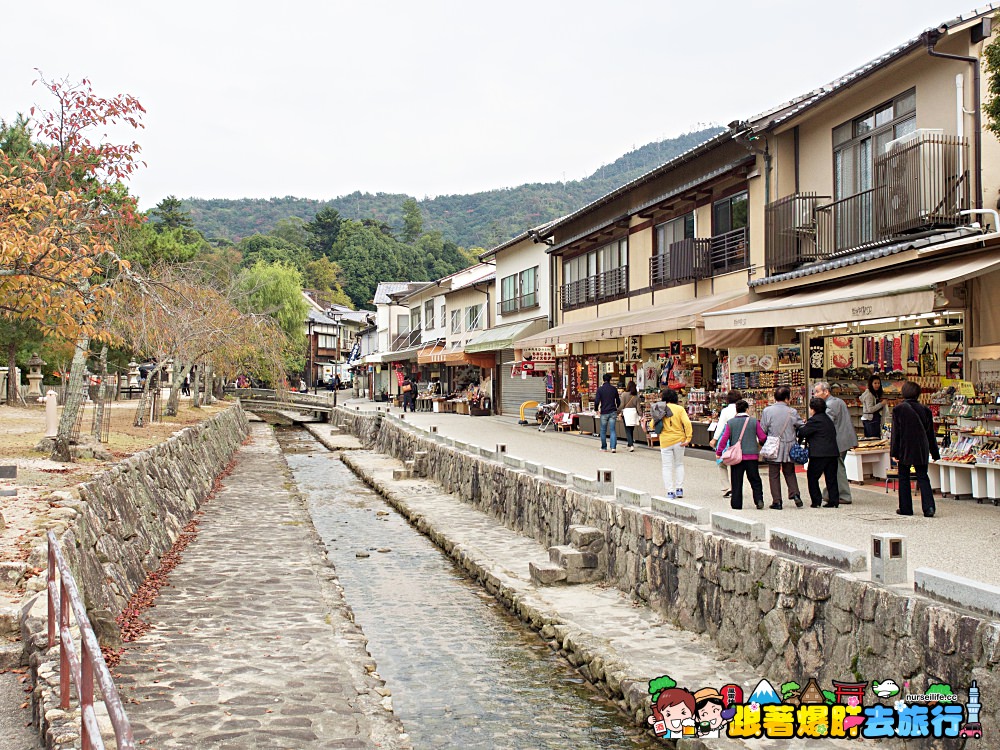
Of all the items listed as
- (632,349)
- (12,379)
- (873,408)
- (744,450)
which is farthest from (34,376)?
(873,408)

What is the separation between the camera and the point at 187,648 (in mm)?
8258

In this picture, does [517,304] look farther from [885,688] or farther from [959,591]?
[959,591]

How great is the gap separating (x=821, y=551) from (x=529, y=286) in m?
27.6

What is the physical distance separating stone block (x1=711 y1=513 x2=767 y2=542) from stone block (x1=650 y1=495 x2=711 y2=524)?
0.33 meters

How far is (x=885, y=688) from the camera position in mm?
5555

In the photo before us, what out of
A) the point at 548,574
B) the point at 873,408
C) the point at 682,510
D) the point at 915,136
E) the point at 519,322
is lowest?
the point at 548,574

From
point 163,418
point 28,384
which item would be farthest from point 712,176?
point 28,384

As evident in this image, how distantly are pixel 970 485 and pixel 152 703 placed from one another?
984 cm

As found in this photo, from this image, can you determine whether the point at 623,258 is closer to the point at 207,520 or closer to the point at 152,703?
the point at 207,520

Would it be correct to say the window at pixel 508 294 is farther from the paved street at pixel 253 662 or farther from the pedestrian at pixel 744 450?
the pedestrian at pixel 744 450

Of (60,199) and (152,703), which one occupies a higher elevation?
(60,199)

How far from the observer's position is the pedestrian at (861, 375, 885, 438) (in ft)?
44.4

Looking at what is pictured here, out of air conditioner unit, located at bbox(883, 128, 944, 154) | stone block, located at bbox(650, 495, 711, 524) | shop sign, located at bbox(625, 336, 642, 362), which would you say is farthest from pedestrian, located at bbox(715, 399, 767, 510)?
shop sign, located at bbox(625, 336, 642, 362)

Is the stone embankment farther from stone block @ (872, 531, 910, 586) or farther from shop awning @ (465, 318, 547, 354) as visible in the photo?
shop awning @ (465, 318, 547, 354)
